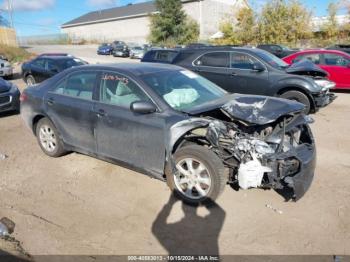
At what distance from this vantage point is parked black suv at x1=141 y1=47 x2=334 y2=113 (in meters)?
8.28

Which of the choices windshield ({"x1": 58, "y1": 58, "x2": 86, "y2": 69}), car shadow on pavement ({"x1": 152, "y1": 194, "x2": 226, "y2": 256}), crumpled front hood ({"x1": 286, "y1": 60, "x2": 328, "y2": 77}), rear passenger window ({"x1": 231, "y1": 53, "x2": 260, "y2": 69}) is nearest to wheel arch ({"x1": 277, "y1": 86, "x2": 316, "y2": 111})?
crumpled front hood ({"x1": 286, "y1": 60, "x2": 328, "y2": 77})

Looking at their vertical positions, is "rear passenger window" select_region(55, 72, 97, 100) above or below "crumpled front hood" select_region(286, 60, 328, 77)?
above

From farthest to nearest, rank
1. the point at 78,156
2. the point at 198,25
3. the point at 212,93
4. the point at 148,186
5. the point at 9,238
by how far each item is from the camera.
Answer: the point at 198,25
the point at 78,156
the point at 212,93
the point at 148,186
the point at 9,238

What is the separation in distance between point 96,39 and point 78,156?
64240 millimetres

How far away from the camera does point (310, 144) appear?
442 cm

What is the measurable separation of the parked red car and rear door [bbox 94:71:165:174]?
30.2ft

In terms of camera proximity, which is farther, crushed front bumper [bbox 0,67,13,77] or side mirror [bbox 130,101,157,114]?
crushed front bumper [bbox 0,67,13,77]

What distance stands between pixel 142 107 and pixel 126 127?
466 millimetres

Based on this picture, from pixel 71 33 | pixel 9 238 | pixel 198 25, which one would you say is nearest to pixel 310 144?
pixel 9 238

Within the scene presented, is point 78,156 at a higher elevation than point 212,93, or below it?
below

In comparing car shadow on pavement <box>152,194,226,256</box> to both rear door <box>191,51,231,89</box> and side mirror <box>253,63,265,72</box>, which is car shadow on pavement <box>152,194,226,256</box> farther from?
rear door <box>191,51,231,89</box>

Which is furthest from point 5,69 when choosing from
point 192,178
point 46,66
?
point 192,178

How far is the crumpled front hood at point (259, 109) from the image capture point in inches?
161

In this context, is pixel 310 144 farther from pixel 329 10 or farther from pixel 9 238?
pixel 329 10
